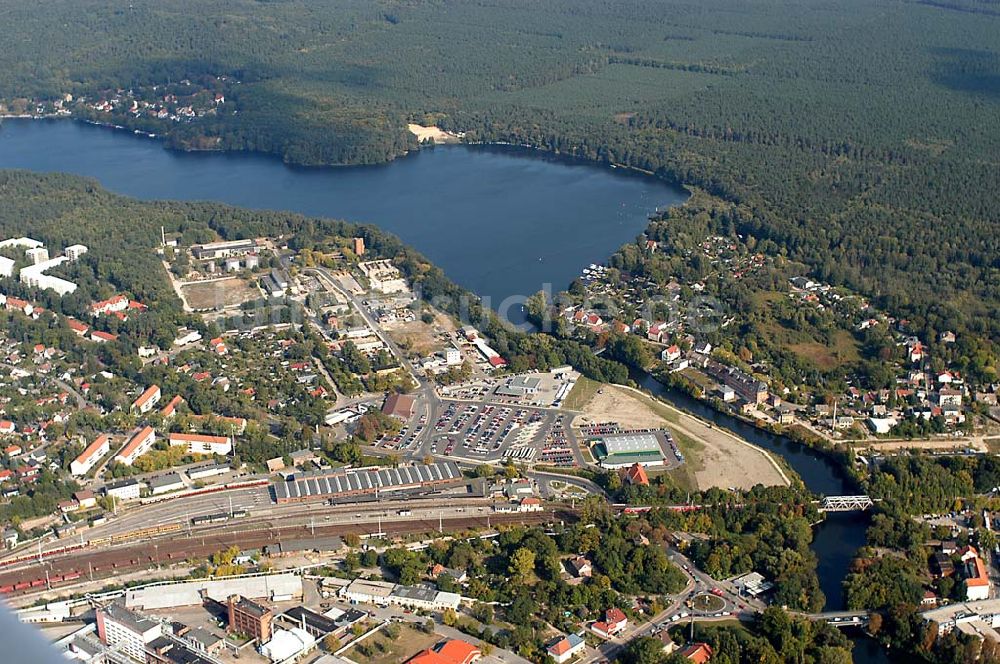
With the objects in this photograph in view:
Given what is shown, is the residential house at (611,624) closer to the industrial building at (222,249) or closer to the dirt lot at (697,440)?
the dirt lot at (697,440)

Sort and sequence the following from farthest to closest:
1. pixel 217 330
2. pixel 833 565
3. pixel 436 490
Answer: pixel 217 330 → pixel 436 490 → pixel 833 565

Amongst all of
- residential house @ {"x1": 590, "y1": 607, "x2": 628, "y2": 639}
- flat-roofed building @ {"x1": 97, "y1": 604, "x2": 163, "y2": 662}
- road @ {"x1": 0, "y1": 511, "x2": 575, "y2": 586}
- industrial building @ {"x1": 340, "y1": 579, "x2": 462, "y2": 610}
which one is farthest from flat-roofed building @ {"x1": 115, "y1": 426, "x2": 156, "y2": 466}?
residential house @ {"x1": 590, "y1": 607, "x2": 628, "y2": 639}

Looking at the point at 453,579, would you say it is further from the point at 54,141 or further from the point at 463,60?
the point at 463,60

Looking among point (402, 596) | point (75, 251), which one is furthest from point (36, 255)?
point (402, 596)

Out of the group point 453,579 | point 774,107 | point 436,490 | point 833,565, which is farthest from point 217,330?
point 774,107

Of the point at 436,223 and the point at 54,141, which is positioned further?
the point at 54,141

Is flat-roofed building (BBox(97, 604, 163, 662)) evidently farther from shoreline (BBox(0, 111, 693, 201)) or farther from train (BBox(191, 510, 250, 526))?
shoreline (BBox(0, 111, 693, 201))

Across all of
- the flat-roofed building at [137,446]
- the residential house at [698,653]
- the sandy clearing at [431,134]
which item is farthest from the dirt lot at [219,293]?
the sandy clearing at [431,134]
